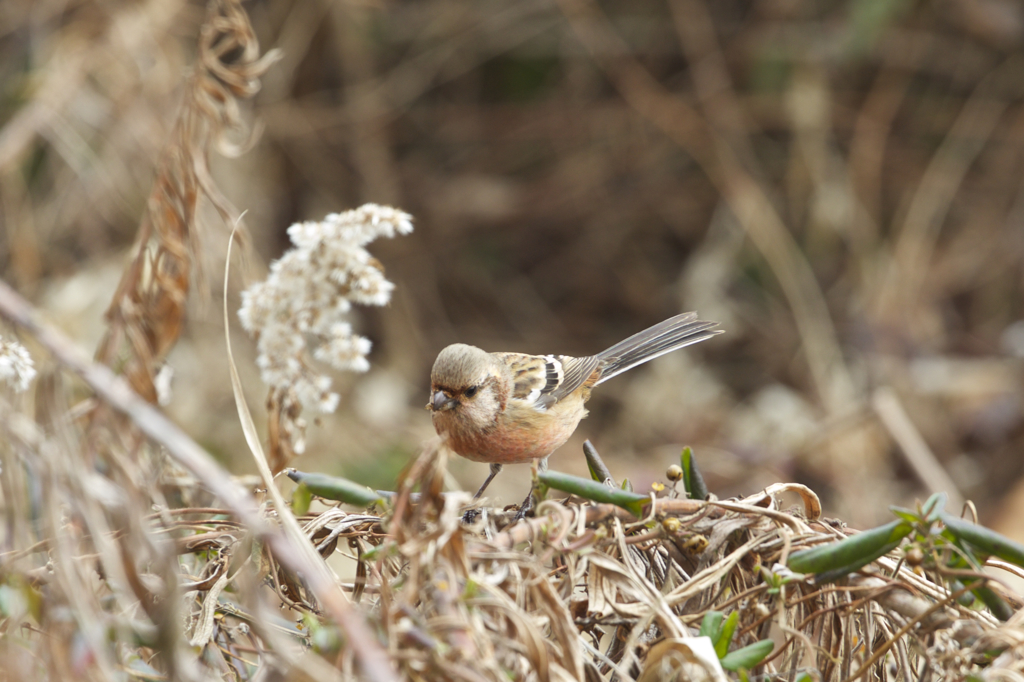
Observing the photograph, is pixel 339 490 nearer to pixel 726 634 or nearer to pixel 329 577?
pixel 329 577

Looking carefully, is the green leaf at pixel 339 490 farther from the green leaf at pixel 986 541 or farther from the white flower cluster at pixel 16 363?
the green leaf at pixel 986 541

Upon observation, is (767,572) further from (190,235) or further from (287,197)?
(287,197)

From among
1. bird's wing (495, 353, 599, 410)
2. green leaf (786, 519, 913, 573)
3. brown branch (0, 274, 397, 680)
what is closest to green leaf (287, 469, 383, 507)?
brown branch (0, 274, 397, 680)

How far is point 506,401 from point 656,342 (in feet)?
3.37

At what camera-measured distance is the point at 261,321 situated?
2.55 m

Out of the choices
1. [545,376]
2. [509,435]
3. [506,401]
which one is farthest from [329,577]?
[545,376]

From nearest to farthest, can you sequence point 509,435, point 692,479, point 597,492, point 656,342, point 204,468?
point 204,468
point 597,492
point 692,479
point 509,435
point 656,342

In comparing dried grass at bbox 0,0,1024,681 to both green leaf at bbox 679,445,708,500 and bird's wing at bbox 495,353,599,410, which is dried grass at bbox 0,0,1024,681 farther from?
bird's wing at bbox 495,353,599,410

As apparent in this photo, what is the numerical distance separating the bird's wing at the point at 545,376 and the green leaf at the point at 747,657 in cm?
205

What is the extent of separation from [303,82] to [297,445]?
5.55m

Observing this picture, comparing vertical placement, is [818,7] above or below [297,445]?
above

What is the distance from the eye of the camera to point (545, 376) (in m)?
4.07

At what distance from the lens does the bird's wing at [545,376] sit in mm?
3844

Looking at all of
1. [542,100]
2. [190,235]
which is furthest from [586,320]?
[190,235]
